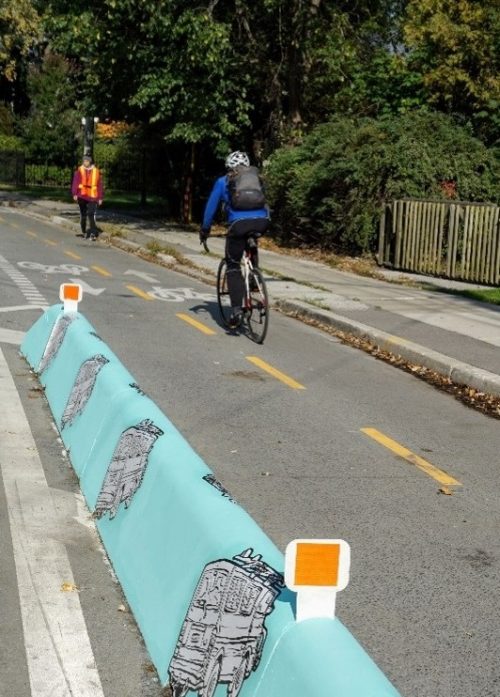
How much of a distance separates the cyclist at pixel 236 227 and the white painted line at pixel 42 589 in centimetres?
533

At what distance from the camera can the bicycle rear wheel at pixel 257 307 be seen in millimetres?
12375

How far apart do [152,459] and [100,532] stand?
0.65 meters

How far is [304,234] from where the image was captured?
25.3m

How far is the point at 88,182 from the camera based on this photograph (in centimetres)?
2558

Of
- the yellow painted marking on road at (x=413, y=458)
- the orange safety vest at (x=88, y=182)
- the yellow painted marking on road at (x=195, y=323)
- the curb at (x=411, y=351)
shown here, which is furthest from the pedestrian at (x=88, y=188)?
the yellow painted marking on road at (x=413, y=458)

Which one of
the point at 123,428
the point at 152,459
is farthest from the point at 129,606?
the point at 123,428

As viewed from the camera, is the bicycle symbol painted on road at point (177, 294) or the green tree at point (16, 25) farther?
the green tree at point (16, 25)

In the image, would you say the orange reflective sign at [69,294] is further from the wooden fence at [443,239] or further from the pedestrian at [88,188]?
the pedestrian at [88,188]

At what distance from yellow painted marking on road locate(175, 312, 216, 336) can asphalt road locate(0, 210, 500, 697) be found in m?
0.04

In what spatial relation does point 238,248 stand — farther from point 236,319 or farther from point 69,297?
point 69,297

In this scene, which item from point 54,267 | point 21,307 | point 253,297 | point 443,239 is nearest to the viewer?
point 253,297

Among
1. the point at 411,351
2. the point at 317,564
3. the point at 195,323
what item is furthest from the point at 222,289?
the point at 317,564

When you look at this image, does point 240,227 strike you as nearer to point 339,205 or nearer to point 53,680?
point 53,680

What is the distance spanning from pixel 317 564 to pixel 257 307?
9.46 metres
